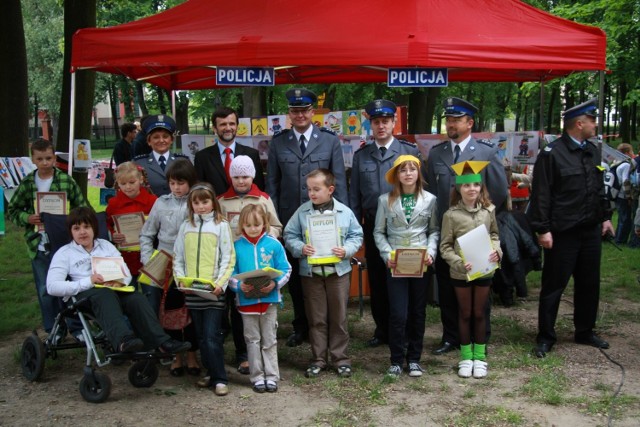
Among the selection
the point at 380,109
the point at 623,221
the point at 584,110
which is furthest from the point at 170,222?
the point at 623,221

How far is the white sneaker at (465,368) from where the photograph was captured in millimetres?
5340

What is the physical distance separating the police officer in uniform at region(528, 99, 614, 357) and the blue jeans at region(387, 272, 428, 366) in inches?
46.5

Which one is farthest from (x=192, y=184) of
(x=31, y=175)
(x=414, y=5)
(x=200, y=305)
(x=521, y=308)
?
(x=521, y=308)

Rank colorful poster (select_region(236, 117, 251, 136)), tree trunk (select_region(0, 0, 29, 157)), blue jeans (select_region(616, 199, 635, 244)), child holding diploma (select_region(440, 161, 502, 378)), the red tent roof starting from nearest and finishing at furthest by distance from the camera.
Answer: child holding diploma (select_region(440, 161, 502, 378))
the red tent roof
tree trunk (select_region(0, 0, 29, 157))
blue jeans (select_region(616, 199, 635, 244))
colorful poster (select_region(236, 117, 251, 136))

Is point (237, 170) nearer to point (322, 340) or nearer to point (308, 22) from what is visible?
point (322, 340)

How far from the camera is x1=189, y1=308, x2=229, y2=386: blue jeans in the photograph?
5020 mm

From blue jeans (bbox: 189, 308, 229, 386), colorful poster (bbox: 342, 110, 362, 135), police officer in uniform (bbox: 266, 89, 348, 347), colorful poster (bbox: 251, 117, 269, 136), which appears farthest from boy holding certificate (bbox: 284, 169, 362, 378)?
colorful poster (bbox: 251, 117, 269, 136)

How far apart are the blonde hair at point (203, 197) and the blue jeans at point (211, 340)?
68 cm

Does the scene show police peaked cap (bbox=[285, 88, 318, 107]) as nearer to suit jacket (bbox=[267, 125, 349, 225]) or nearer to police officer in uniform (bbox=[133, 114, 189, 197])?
suit jacket (bbox=[267, 125, 349, 225])

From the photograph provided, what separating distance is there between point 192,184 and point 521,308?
4.06m

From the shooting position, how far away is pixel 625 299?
25.8 feet

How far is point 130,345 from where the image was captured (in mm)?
4660

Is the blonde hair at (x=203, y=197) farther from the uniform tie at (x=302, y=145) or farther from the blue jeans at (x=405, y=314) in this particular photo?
the blue jeans at (x=405, y=314)

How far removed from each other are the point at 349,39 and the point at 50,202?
3.03 m
